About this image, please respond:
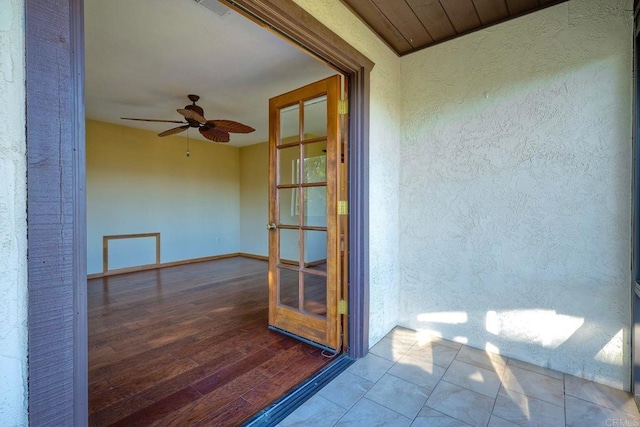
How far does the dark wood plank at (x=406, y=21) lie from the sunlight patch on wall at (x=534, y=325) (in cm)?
226

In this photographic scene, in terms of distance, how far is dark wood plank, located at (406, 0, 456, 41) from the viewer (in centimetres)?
197

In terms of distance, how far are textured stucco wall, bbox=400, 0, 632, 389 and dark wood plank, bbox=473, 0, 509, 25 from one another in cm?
8

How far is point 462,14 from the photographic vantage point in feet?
6.87

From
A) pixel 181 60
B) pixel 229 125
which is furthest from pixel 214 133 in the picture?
pixel 181 60

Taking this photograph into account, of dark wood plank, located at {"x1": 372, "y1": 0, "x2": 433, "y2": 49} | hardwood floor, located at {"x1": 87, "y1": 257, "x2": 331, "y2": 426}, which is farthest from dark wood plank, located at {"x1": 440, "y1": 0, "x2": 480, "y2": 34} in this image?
hardwood floor, located at {"x1": 87, "y1": 257, "x2": 331, "y2": 426}

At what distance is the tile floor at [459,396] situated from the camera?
157 cm

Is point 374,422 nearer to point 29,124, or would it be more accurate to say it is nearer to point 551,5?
point 29,124

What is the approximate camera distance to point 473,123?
2.29 meters

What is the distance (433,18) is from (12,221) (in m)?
2.59

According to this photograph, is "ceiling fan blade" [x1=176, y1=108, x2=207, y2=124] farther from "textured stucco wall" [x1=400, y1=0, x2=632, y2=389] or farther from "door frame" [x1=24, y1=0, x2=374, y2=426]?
"door frame" [x1=24, y1=0, x2=374, y2=426]

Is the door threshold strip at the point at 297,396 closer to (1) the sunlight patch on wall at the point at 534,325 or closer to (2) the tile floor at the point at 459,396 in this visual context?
(2) the tile floor at the point at 459,396

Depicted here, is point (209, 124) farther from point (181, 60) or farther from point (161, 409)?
point (161, 409)

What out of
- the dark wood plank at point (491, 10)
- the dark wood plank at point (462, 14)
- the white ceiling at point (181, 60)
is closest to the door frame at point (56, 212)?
the white ceiling at point (181, 60)

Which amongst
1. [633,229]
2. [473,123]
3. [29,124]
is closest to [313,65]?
[473,123]
